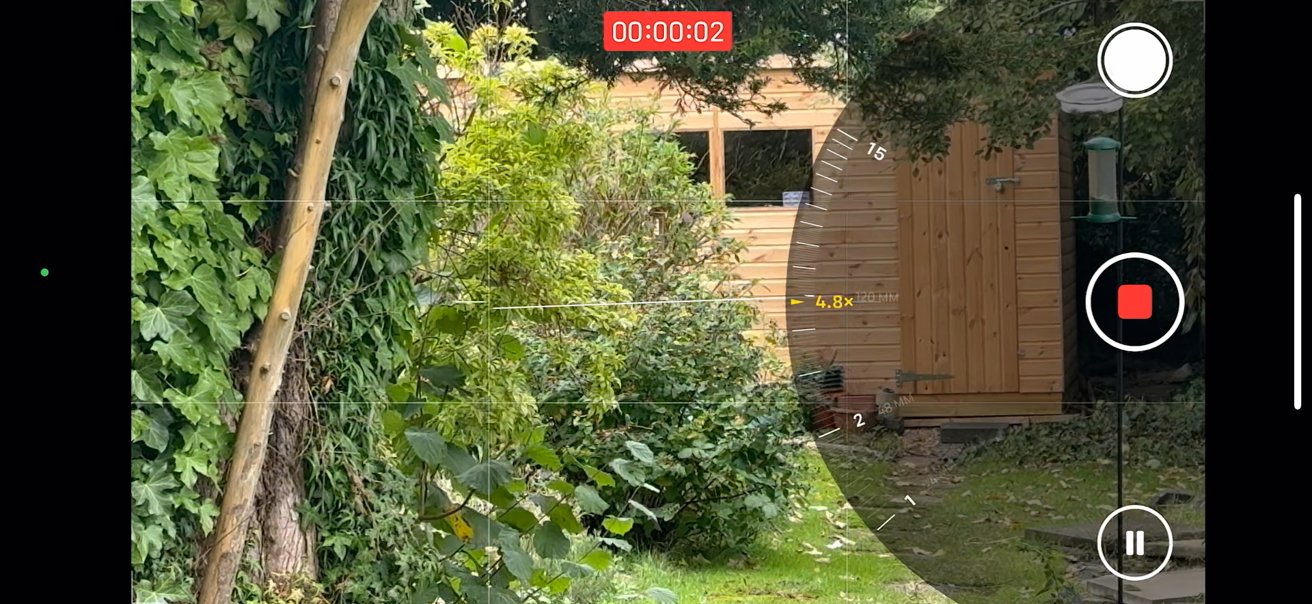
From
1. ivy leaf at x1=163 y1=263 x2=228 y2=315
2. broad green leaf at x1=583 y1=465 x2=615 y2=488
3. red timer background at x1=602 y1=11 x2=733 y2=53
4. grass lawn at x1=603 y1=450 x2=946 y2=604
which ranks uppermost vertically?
red timer background at x1=602 y1=11 x2=733 y2=53

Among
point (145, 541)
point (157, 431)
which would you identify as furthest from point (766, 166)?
point (145, 541)

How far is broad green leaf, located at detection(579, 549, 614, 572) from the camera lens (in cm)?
393

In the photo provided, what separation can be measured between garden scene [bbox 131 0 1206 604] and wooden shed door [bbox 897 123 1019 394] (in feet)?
0.19

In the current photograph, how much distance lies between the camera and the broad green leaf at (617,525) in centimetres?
392

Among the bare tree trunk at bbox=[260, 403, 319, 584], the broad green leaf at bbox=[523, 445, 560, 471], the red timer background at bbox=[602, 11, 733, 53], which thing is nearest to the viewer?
the red timer background at bbox=[602, 11, 733, 53]

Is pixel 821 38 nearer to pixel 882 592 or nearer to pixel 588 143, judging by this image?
pixel 588 143

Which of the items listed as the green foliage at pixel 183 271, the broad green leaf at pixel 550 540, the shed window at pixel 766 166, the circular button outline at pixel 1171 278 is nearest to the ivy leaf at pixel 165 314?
the green foliage at pixel 183 271

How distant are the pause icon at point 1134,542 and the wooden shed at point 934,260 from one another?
384mm

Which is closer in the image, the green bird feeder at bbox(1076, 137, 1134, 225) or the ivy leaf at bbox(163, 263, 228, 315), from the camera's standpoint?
the green bird feeder at bbox(1076, 137, 1134, 225)

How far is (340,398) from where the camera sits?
402 centimetres

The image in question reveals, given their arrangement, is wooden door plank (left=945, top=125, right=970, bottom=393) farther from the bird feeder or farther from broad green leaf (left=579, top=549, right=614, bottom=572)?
broad green leaf (left=579, top=549, right=614, bottom=572)

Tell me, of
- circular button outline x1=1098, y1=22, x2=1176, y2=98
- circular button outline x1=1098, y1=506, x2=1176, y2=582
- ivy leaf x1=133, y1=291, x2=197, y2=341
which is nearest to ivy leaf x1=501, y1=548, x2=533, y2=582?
ivy leaf x1=133, y1=291, x2=197, y2=341

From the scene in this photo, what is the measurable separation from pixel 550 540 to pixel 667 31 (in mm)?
1174

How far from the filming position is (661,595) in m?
3.92
